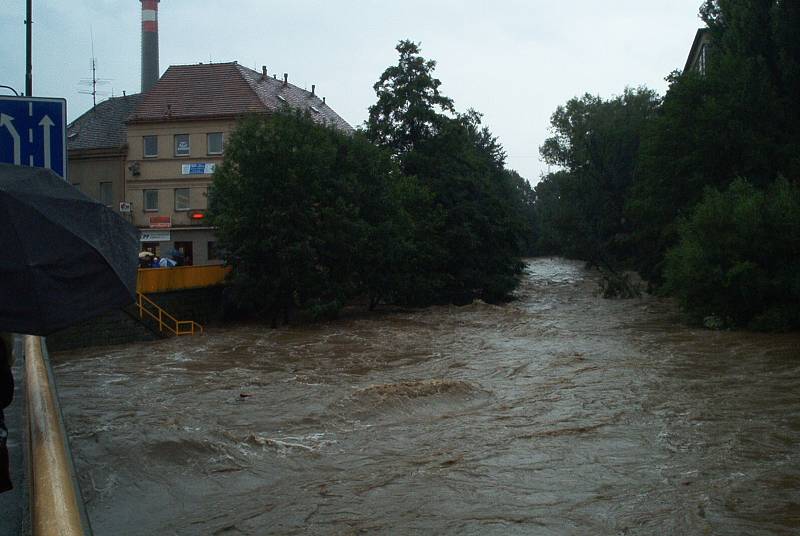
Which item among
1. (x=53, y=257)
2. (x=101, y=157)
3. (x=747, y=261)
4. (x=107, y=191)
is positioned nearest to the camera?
(x=53, y=257)

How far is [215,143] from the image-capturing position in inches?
1967

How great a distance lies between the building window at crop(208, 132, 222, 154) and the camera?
49.9m

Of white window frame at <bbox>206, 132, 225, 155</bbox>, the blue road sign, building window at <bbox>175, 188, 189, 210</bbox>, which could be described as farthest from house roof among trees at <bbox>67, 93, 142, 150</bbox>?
the blue road sign

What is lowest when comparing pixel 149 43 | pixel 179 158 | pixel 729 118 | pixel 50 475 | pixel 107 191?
pixel 50 475

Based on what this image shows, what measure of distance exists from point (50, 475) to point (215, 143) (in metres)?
48.0

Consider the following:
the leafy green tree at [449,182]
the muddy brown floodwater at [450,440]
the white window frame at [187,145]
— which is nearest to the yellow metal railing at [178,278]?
the muddy brown floodwater at [450,440]

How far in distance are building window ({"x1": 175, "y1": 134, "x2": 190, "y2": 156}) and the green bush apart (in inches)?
1246

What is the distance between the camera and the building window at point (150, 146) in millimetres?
50500

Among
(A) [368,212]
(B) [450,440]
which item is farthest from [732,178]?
(B) [450,440]

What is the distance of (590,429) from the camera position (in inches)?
484

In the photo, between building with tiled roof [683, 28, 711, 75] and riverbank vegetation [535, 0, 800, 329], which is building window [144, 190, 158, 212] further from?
building with tiled roof [683, 28, 711, 75]

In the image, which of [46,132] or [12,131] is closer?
[12,131]

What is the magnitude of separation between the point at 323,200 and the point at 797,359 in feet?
60.9

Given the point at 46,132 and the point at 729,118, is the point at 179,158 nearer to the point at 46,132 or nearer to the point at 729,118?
the point at 729,118
